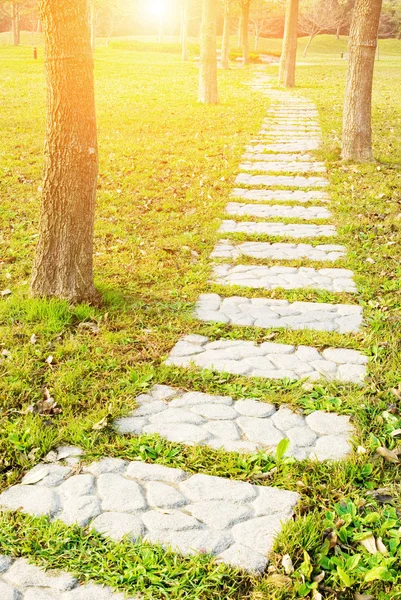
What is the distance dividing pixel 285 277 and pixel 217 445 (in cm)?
295

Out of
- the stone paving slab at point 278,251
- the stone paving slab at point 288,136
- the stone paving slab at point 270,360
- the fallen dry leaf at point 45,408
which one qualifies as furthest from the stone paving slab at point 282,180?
the fallen dry leaf at point 45,408

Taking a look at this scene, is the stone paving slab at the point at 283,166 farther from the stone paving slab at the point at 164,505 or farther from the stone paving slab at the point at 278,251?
the stone paving slab at the point at 164,505

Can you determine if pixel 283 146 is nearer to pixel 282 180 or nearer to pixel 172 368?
pixel 282 180

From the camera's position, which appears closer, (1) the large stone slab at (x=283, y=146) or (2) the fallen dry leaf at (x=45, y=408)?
(2) the fallen dry leaf at (x=45, y=408)

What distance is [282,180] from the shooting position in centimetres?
1027

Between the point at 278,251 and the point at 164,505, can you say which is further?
the point at 278,251

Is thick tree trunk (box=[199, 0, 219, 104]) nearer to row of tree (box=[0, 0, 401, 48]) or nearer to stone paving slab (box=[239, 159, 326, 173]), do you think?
stone paving slab (box=[239, 159, 326, 173])

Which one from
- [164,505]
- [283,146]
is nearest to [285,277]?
[164,505]

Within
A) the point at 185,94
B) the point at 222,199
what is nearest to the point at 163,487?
the point at 222,199

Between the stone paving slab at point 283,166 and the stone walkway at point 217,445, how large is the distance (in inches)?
180

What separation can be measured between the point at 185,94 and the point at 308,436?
19677 millimetres

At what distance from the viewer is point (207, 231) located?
25.2 ft

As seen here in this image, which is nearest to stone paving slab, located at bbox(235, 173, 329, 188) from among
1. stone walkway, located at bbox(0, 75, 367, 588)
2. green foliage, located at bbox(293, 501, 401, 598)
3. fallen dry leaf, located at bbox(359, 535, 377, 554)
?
stone walkway, located at bbox(0, 75, 367, 588)

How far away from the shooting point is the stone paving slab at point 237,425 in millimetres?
3600
